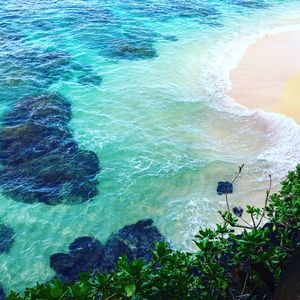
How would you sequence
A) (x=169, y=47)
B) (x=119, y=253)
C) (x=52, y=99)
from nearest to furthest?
(x=119, y=253) → (x=52, y=99) → (x=169, y=47)

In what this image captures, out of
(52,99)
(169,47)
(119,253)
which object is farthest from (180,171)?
(169,47)

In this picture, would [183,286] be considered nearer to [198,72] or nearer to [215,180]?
[215,180]

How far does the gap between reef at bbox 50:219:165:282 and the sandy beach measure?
8.86 metres

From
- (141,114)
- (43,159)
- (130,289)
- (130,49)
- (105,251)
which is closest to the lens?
(130,289)

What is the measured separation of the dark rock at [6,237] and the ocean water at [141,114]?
151 millimetres

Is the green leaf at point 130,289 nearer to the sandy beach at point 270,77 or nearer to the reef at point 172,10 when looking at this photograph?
the sandy beach at point 270,77

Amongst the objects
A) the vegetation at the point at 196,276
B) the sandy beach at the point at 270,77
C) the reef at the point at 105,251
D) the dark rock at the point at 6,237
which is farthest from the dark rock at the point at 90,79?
the vegetation at the point at 196,276

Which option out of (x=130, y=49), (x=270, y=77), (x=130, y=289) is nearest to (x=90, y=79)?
(x=130, y=49)

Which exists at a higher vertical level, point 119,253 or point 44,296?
point 44,296

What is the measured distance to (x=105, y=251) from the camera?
33.7 feet

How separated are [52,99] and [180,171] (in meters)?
7.83

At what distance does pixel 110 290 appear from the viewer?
4215 mm

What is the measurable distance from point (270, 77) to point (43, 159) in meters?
12.5

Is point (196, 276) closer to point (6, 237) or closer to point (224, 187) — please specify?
point (224, 187)
